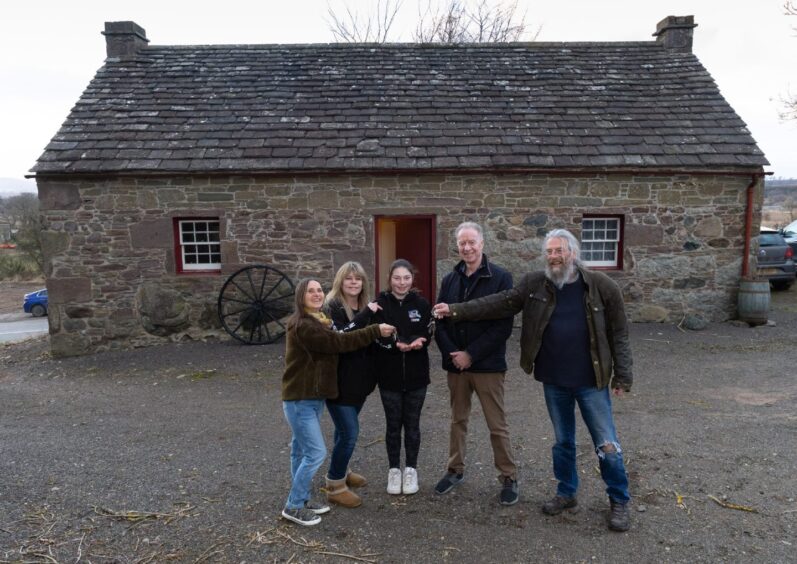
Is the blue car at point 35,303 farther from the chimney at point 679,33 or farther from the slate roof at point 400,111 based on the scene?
the chimney at point 679,33

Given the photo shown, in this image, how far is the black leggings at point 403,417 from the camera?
3.96m

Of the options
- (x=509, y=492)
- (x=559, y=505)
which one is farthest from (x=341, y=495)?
(x=559, y=505)

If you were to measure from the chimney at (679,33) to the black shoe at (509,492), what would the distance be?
11447 mm

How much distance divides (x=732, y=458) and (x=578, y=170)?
576 cm

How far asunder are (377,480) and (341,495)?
0.48 meters

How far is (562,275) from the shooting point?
3633mm

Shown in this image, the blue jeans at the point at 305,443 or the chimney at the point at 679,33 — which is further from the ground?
the chimney at the point at 679,33

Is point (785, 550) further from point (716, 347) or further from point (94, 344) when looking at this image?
point (94, 344)

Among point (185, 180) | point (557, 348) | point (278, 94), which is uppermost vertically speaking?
point (278, 94)

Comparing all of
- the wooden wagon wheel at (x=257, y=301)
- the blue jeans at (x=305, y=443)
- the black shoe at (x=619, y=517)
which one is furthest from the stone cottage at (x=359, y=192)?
the black shoe at (x=619, y=517)

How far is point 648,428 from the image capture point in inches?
212

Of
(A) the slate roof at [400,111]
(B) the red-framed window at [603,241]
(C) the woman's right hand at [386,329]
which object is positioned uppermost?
(A) the slate roof at [400,111]

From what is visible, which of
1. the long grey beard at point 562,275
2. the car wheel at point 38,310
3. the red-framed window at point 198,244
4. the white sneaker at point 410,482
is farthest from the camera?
the car wheel at point 38,310

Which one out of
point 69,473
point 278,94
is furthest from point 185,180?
point 69,473
